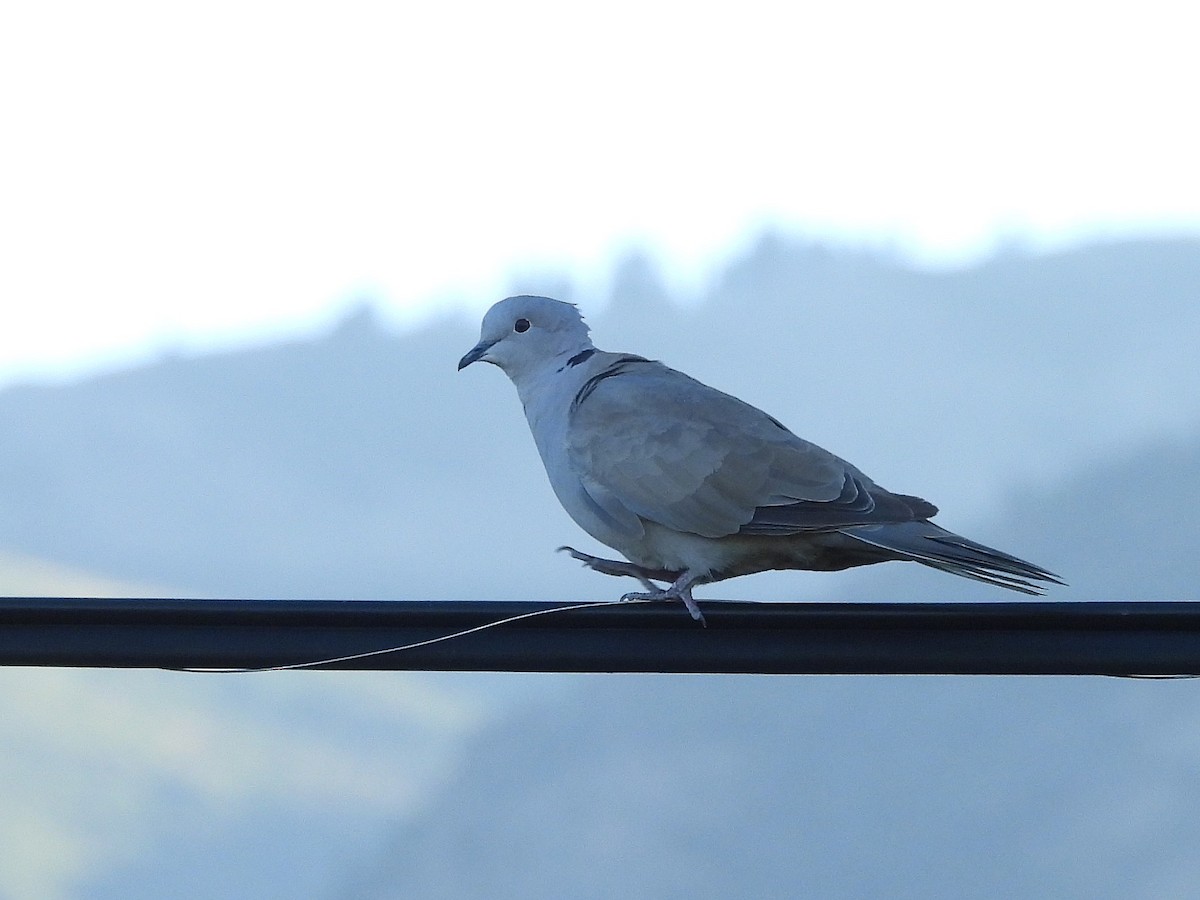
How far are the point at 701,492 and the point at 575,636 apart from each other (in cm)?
110

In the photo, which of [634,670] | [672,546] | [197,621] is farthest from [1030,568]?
[197,621]

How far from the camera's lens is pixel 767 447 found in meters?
3.41

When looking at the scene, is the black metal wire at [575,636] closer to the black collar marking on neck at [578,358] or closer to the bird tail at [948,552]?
the bird tail at [948,552]

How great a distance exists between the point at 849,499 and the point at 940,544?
30 centimetres

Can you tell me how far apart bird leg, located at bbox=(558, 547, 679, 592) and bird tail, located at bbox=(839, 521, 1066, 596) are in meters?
0.61

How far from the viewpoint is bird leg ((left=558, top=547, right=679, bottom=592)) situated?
3436 millimetres

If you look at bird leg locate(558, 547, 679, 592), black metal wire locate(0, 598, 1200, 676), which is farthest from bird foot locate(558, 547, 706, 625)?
black metal wire locate(0, 598, 1200, 676)

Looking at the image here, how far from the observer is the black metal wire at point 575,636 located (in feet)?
7.44

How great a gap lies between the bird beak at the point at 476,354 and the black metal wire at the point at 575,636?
2.13 metres

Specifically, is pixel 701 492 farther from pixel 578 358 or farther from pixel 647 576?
pixel 578 358

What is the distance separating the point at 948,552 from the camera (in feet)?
9.46

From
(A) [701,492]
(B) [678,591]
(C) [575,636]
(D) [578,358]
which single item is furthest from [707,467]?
(C) [575,636]

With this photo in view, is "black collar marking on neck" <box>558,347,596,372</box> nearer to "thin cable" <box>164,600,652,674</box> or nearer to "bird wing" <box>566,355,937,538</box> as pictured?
"bird wing" <box>566,355,937,538</box>

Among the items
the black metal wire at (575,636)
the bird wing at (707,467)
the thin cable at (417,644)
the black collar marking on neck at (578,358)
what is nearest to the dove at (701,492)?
the bird wing at (707,467)
